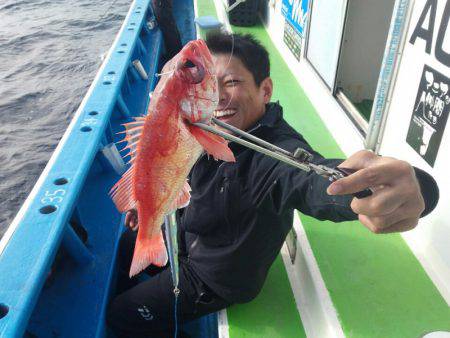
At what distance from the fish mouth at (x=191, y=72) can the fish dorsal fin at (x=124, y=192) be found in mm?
284

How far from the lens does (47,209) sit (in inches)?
75.6

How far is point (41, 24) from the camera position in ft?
34.0

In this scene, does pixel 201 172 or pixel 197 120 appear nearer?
pixel 197 120

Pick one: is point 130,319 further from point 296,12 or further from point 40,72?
point 40,72

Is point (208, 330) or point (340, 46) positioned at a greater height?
point (340, 46)

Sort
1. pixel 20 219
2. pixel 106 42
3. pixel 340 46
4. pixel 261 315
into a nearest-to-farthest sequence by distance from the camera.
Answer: pixel 261 315
pixel 20 219
pixel 340 46
pixel 106 42

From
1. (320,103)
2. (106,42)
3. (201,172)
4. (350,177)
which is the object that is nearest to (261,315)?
(201,172)

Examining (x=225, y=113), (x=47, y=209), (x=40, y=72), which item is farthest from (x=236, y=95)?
(x=40, y=72)

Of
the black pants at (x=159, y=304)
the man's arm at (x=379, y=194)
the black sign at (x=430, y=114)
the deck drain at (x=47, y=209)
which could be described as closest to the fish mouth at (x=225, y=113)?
the man's arm at (x=379, y=194)

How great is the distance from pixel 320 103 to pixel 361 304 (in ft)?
6.23

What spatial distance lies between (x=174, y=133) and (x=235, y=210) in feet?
2.47

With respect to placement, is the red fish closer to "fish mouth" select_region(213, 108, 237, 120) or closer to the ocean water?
"fish mouth" select_region(213, 108, 237, 120)

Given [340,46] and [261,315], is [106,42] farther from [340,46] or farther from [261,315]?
[261,315]

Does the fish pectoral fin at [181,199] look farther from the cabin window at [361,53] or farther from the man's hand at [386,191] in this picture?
the cabin window at [361,53]
